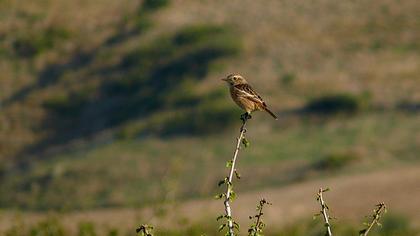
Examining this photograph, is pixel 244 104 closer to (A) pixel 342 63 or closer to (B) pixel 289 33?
(A) pixel 342 63

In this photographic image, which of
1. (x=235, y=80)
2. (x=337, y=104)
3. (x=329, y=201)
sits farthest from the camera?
(x=337, y=104)

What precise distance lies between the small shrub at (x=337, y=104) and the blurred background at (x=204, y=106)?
80 mm

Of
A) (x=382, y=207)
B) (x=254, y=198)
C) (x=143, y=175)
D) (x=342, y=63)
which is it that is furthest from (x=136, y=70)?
(x=382, y=207)

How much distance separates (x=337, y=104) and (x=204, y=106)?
23.0ft

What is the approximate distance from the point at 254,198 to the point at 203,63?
21.3 m

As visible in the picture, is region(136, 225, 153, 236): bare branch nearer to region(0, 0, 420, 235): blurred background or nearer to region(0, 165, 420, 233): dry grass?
region(0, 0, 420, 235): blurred background

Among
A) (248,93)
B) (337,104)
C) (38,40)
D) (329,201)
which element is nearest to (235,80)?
(248,93)

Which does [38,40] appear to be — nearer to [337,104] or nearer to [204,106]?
[204,106]

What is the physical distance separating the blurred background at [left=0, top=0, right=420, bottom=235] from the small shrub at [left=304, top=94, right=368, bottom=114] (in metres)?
0.08

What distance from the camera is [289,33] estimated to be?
6712 cm

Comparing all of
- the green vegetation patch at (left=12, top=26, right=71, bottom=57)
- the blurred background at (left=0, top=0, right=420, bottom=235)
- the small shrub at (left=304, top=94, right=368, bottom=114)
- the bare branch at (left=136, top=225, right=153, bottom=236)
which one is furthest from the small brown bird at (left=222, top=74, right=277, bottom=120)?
the green vegetation patch at (left=12, top=26, right=71, bottom=57)

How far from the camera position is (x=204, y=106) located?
191 feet

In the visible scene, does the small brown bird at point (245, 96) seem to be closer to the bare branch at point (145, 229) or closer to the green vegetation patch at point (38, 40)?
the bare branch at point (145, 229)

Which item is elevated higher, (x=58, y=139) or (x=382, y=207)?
(x=58, y=139)
